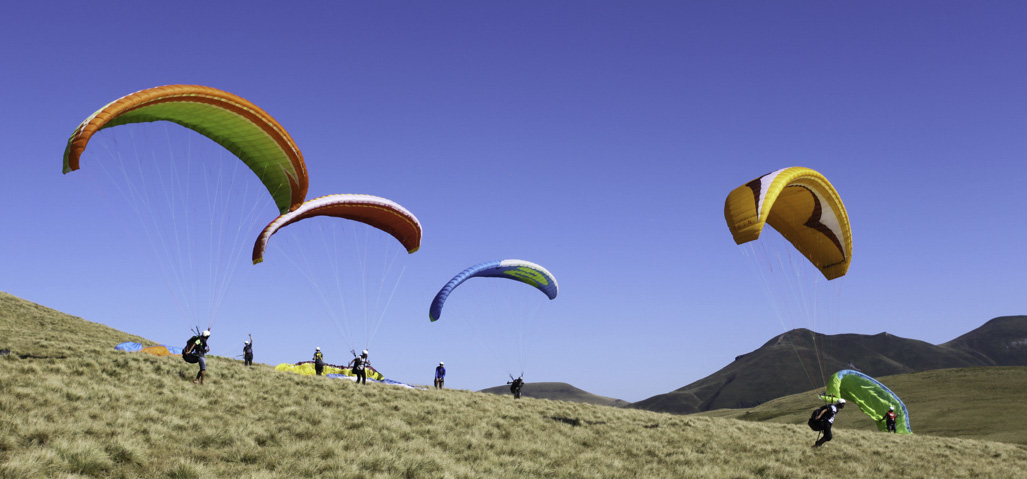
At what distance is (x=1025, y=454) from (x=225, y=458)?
87.0ft

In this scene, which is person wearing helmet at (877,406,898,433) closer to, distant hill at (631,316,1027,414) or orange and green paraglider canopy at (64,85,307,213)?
orange and green paraglider canopy at (64,85,307,213)

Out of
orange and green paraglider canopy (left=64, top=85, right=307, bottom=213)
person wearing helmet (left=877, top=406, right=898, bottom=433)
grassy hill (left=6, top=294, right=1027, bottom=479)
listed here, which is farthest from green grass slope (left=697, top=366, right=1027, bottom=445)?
orange and green paraglider canopy (left=64, top=85, right=307, bottom=213)

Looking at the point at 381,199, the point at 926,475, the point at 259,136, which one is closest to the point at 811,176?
the point at 926,475

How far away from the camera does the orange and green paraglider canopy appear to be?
579 inches

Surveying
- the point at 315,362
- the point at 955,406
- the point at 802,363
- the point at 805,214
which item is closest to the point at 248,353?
the point at 315,362

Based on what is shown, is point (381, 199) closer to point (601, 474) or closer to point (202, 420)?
point (202, 420)

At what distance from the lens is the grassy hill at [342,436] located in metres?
11.1

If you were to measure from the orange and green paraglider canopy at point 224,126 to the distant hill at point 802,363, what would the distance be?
123 m

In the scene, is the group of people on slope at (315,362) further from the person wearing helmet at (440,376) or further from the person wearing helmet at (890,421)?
the person wearing helmet at (890,421)

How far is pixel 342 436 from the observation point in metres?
14.6

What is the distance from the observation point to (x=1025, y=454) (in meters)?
23.6

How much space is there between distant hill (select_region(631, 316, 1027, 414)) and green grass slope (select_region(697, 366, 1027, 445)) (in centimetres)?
6683

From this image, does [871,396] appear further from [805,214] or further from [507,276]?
[507,276]

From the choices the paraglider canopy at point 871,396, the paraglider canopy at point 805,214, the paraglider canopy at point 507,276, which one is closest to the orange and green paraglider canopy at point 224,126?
the paraglider canopy at point 507,276
